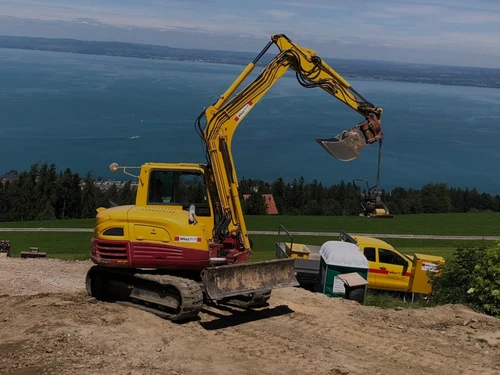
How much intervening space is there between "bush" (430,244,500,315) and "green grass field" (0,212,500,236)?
26.2 m

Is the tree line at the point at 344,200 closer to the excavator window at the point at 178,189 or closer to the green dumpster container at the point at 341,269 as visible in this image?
the green dumpster container at the point at 341,269

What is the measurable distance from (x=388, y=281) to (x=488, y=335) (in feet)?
22.4

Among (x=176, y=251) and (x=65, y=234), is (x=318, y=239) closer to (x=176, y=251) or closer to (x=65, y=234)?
(x=65, y=234)

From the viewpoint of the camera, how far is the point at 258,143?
102312 mm

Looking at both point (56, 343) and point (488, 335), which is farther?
point (488, 335)

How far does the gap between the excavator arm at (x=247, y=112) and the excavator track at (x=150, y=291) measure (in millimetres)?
1529

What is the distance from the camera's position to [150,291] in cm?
941

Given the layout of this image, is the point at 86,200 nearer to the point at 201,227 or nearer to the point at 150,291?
the point at 150,291

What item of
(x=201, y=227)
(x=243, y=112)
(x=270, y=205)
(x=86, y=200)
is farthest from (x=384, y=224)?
(x=201, y=227)

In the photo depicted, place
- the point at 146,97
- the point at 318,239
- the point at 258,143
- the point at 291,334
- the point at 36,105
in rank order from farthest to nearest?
the point at 146,97 → the point at 36,105 → the point at 258,143 → the point at 318,239 → the point at 291,334

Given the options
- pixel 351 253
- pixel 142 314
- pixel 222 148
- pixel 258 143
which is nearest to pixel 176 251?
pixel 142 314

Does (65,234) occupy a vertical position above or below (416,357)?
below

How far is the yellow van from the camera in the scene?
617 inches

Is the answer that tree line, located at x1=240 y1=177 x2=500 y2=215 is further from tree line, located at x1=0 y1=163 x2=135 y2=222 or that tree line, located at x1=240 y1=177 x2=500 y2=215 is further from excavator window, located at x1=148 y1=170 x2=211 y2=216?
excavator window, located at x1=148 y1=170 x2=211 y2=216
